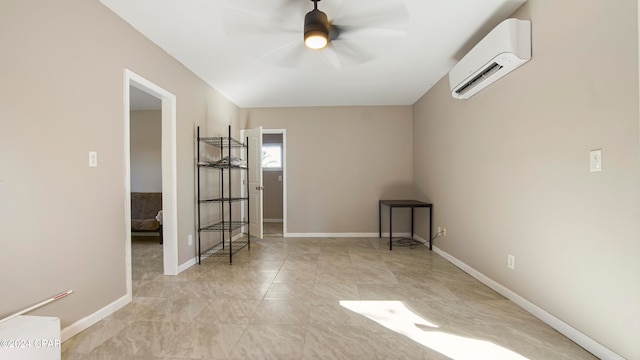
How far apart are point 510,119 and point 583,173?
0.78 m

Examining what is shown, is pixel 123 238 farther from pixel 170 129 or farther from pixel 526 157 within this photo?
pixel 526 157

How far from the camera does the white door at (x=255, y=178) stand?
4.30 meters

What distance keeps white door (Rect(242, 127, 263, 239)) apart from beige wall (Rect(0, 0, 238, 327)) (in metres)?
1.99

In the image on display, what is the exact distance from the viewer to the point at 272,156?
6.88m

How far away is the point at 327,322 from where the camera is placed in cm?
194

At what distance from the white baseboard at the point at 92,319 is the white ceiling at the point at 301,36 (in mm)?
2343

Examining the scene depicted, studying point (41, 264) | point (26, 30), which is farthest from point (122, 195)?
point (26, 30)

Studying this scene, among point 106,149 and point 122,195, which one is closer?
point 106,149

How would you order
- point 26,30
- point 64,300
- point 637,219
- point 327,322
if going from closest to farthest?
point 637,219 → point 26,30 → point 64,300 → point 327,322

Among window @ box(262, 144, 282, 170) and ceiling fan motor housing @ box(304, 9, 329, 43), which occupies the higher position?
ceiling fan motor housing @ box(304, 9, 329, 43)

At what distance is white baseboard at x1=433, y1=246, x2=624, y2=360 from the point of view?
1502 millimetres

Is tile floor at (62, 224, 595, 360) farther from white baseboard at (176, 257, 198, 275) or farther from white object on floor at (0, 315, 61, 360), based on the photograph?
white object on floor at (0, 315, 61, 360)

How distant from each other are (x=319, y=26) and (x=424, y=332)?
2204 millimetres

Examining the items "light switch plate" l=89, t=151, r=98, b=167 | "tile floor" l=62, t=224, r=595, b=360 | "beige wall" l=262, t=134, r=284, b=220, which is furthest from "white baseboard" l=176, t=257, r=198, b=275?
"beige wall" l=262, t=134, r=284, b=220
